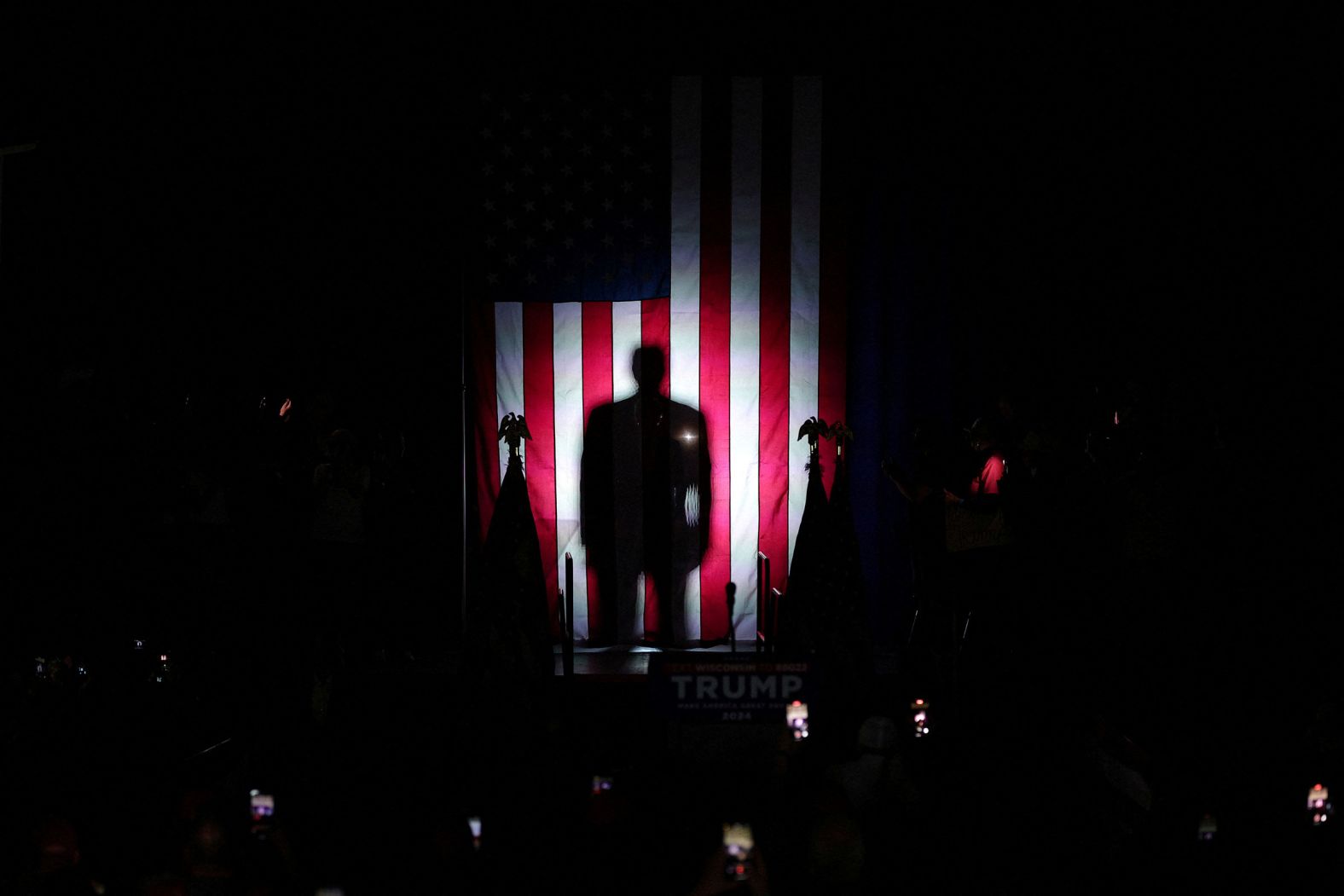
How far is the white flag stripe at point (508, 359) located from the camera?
309 inches

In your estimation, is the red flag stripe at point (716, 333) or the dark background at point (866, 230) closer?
the dark background at point (866, 230)

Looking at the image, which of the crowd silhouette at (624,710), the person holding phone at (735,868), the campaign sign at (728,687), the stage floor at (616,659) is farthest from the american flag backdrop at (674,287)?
the person holding phone at (735,868)

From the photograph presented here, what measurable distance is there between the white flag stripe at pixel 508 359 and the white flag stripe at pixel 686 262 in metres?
1.11

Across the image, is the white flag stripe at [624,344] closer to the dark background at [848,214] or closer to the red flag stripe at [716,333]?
the red flag stripe at [716,333]

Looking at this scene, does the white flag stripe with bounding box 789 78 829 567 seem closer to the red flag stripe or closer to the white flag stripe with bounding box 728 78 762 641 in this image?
the white flag stripe with bounding box 728 78 762 641

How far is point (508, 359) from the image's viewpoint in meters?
7.87

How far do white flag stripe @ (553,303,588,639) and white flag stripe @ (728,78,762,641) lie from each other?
1.12m

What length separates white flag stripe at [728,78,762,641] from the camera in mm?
7797

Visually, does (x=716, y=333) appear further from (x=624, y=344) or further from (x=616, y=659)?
(x=616, y=659)

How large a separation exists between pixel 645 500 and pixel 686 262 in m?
1.80

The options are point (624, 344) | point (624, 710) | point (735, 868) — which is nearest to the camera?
point (735, 868)

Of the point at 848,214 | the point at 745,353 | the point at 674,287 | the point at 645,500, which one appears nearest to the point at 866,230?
the point at 848,214

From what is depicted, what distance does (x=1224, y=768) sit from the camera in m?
5.12

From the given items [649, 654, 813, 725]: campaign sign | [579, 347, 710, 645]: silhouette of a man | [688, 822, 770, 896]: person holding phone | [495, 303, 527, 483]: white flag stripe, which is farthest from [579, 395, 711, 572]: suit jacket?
[688, 822, 770, 896]: person holding phone
